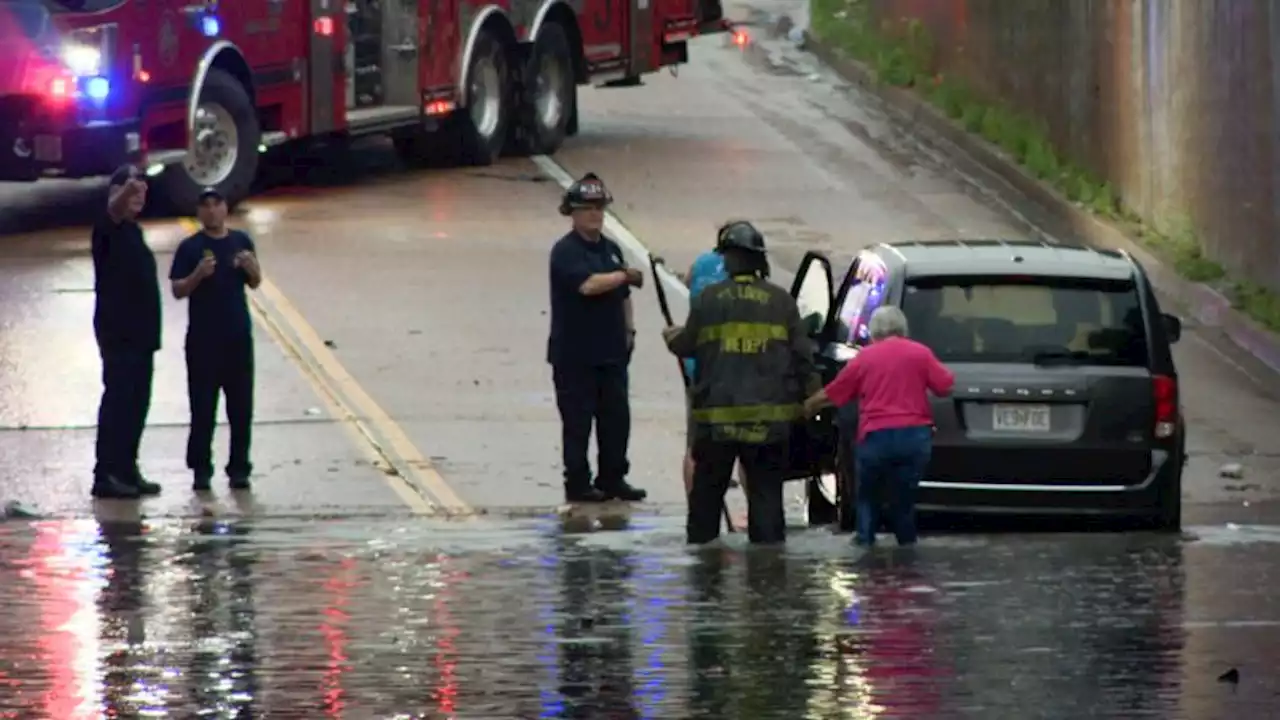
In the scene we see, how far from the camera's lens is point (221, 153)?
21.8 m

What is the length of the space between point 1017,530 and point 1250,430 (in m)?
4.33

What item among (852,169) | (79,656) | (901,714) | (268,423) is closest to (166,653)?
(79,656)

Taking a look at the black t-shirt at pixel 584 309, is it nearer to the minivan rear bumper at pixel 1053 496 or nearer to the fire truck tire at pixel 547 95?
the minivan rear bumper at pixel 1053 496

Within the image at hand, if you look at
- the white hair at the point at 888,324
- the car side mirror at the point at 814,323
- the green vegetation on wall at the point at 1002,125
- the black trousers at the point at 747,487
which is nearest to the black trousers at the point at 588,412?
the car side mirror at the point at 814,323

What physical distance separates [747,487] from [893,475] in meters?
0.61

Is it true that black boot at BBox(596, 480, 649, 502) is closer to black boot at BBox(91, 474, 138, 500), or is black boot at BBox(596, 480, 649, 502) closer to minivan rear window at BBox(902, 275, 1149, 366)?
minivan rear window at BBox(902, 275, 1149, 366)

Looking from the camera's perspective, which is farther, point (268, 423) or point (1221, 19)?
point (1221, 19)

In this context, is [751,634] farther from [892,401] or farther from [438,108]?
[438,108]

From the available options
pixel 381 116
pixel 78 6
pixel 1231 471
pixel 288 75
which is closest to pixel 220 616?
pixel 1231 471

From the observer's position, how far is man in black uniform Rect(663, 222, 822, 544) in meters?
11.3

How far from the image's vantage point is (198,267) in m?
13.6

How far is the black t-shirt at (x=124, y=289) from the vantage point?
13.6 m

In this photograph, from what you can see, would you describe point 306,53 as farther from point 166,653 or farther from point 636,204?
point 166,653

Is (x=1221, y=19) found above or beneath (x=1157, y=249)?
above
